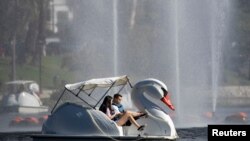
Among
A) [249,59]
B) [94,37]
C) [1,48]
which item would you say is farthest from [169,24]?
[1,48]

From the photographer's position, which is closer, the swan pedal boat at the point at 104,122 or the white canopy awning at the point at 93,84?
the swan pedal boat at the point at 104,122

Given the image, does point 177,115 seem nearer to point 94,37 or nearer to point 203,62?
point 203,62

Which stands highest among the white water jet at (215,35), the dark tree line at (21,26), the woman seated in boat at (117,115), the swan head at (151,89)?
the swan head at (151,89)

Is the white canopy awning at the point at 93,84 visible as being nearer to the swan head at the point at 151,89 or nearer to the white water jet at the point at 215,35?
the swan head at the point at 151,89

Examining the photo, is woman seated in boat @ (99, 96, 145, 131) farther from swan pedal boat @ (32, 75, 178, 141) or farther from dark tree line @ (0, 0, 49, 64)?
dark tree line @ (0, 0, 49, 64)

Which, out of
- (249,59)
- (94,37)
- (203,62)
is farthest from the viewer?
(249,59)

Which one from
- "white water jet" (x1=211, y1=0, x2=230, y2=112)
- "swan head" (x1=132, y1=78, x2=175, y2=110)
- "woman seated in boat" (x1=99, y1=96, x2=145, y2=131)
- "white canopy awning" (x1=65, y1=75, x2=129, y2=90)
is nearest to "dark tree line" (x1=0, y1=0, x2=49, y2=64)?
"white water jet" (x1=211, y1=0, x2=230, y2=112)

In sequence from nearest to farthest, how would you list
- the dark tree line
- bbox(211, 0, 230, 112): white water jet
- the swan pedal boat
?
the swan pedal boat < bbox(211, 0, 230, 112): white water jet < the dark tree line

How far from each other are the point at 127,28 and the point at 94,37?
529 centimetres

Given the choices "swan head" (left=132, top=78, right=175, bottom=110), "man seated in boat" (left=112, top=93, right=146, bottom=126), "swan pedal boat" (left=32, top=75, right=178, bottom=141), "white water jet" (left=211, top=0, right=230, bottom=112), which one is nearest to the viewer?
"swan pedal boat" (left=32, top=75, right=178, bottom=141)

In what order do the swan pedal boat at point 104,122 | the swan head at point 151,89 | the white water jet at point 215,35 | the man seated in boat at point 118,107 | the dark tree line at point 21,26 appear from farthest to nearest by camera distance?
the dark tree line at point 21,26, the white water jet at point 215,35, the swan head at point 151,89, the man seated in boat at point 118,107, the swan pedal boat at point 104,122

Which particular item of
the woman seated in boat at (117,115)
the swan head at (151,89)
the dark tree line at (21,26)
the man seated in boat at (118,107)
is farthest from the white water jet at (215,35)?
the dark tree line at (21,26)

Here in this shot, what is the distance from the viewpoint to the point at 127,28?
55875 millimetres

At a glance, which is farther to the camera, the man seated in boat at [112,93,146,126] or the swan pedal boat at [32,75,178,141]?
the man seated in boat at [112,93,146,126]
